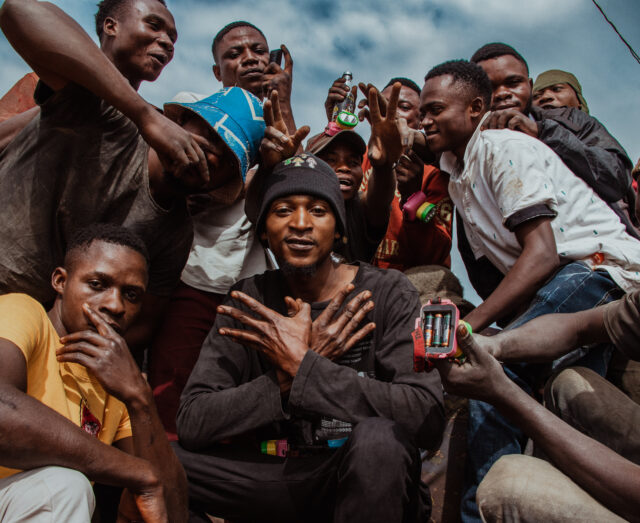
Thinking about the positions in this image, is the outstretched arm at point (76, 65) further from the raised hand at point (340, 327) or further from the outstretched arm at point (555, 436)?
the outstretched arm at point (555, 436)

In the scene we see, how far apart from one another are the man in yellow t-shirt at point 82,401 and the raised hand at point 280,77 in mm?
2320

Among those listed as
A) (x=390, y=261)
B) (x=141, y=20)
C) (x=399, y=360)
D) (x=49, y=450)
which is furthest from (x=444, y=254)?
(x=49, y=450)

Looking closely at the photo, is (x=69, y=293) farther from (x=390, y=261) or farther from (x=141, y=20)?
(x=390, y=261)

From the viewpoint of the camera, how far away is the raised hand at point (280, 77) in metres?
4.73

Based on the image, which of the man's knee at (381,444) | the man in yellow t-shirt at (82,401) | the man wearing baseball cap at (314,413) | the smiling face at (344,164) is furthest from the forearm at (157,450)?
the smiling face at (344,164)

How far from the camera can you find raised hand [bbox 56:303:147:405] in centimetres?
228

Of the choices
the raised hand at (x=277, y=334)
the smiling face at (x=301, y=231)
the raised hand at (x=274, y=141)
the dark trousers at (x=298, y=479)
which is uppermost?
the raised hand at (x=274, y=141)

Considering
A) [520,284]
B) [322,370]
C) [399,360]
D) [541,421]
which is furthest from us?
[520,284]

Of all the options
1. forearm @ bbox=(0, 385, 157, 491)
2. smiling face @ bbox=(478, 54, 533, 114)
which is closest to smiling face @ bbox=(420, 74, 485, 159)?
smiling face @ bbox=(478, 54, 533, 114)

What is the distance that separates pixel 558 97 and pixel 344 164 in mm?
2661

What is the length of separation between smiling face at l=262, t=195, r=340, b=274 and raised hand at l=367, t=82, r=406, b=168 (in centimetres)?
70

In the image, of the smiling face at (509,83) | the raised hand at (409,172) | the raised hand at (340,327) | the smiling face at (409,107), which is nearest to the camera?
the raised hand at (340,327)

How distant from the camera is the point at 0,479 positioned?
6.29ft

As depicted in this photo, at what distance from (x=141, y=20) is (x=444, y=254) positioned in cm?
282
